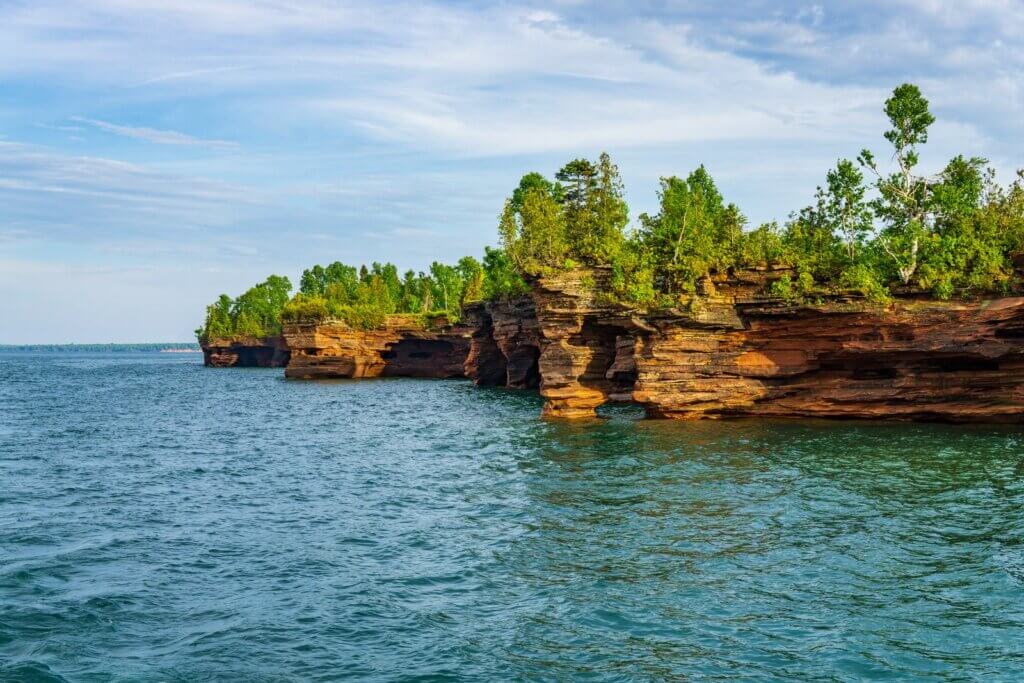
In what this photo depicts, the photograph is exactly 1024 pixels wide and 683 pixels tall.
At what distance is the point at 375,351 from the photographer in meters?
109

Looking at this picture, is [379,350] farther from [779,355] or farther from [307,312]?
[779,355]

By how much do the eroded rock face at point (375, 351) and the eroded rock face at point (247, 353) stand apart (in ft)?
162

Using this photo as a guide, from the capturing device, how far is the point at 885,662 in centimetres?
1457

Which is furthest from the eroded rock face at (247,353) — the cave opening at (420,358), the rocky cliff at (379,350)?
the rocky cliff at (379,350)

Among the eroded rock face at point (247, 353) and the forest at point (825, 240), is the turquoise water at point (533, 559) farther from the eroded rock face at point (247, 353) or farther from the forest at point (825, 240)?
the eroded rock face at point (247, 353)

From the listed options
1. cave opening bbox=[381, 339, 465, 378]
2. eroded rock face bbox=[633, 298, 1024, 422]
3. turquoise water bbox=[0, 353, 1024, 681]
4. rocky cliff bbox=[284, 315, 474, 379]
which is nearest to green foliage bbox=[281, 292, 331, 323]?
rocky cliff bbox=[284, 315, 474, 379]

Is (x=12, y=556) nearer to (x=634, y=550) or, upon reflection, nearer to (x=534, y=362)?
(x=634, y=550)

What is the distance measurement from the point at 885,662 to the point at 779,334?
100 feet

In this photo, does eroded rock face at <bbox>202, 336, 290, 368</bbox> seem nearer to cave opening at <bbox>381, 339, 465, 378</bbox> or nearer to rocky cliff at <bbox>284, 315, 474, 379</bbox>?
cave opening at <bbox>381, 339, 465, 378</bbox>

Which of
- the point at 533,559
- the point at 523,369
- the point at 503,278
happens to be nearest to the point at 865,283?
the point at 533,559

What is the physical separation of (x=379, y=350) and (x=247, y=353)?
6902 cm

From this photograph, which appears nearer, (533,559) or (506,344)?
(533,559)

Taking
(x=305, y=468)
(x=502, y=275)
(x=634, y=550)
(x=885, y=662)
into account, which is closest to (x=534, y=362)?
(x=502, y=275)

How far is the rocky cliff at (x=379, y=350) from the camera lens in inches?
4082
